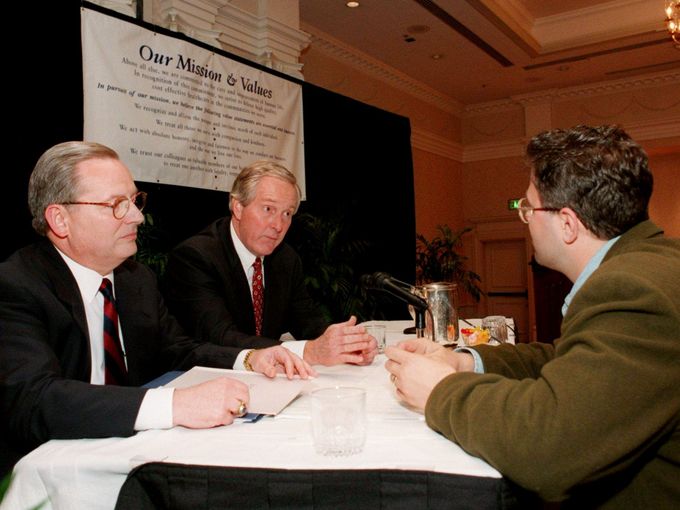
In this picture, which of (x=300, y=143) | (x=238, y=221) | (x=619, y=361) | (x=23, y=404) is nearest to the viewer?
(x=619, y=361)

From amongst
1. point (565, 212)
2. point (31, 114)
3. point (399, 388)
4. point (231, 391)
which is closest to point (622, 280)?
point (565, 212)

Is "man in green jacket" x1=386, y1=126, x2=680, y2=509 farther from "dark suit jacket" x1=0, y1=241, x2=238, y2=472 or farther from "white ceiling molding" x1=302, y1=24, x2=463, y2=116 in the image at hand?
"white ceiling molding" x1=302, y1=24, x2=463, y2=116

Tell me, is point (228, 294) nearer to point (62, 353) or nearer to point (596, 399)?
point (62, 353)

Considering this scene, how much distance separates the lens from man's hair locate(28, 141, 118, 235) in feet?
4.92

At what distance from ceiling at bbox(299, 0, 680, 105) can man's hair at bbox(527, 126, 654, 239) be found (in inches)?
174

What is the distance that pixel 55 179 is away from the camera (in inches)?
59.1

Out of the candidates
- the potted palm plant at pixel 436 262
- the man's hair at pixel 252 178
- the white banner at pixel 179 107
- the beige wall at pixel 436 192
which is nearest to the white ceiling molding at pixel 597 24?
the beige wall at pixel 436 192

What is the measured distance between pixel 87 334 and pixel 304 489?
0.81 metres

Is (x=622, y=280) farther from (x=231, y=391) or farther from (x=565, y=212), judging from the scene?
(x=231, y=391)

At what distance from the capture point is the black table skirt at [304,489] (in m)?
0.81

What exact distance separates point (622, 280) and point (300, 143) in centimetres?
360

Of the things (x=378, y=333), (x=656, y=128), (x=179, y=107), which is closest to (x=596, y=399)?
(x=378, y=333)

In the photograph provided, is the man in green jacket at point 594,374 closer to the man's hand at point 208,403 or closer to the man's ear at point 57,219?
the man's hand at point 208,403

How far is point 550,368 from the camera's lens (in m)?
0.87
